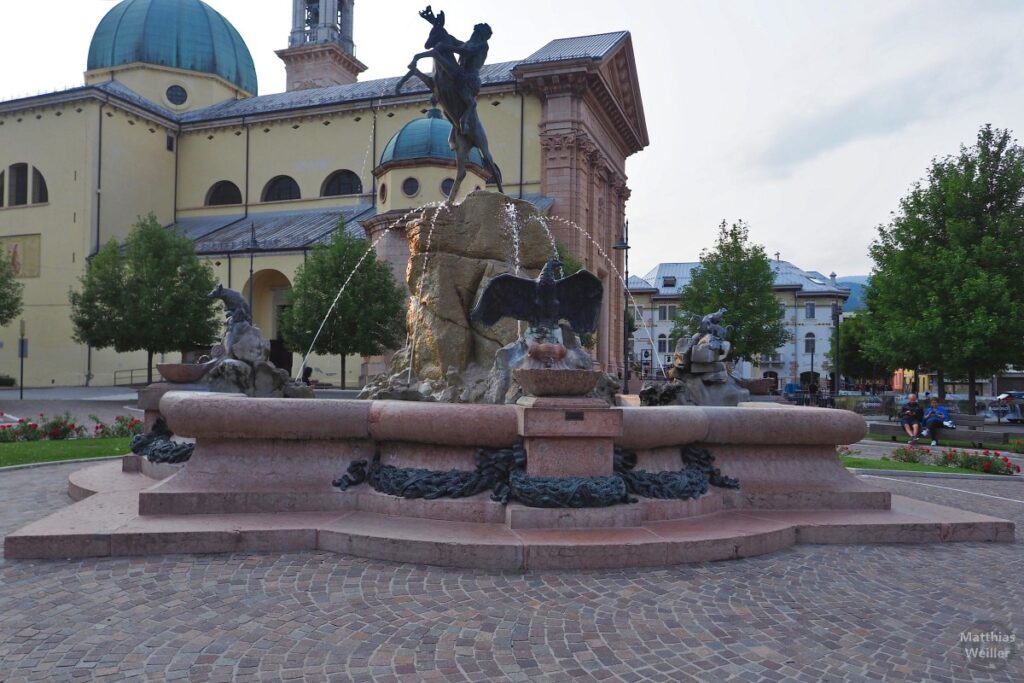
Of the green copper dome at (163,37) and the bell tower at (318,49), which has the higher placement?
the bell tower at (318,49)

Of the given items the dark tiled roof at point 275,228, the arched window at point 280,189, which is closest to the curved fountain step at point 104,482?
the dark tiled roof at point 275,228

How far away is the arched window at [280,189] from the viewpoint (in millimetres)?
46438

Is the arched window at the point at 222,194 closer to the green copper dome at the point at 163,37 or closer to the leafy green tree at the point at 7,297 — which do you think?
the green copper dome at the point at 163,37

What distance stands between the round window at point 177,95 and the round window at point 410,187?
88.1 feet

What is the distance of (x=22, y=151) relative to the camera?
42.8 metres

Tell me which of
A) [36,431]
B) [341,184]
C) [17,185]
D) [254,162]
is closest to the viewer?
[36,431]

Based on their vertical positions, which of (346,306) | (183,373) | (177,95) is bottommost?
(183,373)

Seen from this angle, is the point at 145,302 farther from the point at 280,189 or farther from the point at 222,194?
the point at 222,194

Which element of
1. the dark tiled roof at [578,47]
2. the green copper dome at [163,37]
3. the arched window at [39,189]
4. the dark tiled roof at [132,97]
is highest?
the green copper dome at [163,37]

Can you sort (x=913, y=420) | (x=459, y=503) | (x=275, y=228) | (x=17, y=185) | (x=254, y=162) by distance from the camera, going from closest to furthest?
(x=459, y=503), (x=913, y=420), (x=275, y=228), (x=17, y=185), (x=254, y=162)

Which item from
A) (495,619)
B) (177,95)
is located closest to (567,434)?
(495,619)

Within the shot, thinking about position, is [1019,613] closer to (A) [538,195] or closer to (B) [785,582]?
(B) [785,582]

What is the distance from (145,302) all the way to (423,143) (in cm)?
1459

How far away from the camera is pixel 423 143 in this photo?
34062 millimetres
